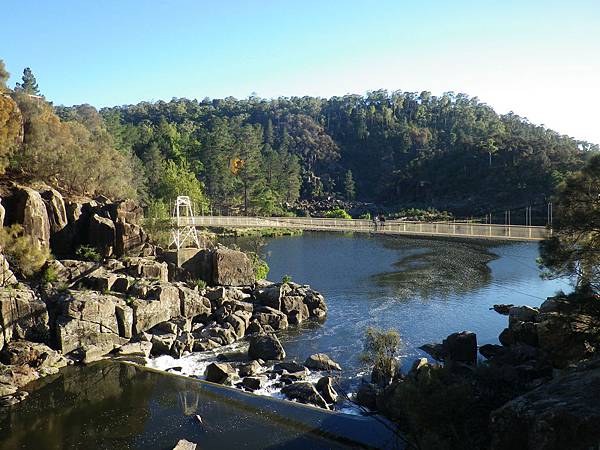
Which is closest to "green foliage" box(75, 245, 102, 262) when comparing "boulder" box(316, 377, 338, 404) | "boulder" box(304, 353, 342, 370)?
"boulder" box(304, 353, 342, 370)

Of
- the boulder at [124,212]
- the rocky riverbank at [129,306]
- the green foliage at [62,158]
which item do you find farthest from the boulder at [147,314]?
the green foliage at [62,158]

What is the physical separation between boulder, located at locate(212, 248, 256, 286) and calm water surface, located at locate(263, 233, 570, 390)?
4.58m

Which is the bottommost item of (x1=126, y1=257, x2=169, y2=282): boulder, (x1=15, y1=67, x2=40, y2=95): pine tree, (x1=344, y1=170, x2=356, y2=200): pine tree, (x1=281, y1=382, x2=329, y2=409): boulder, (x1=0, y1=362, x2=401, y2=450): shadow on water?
(x1=0, y1=362, x2=401, y2=450): shadow on water

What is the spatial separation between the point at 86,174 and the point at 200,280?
11238mm

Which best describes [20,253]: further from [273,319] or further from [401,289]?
[401,289]

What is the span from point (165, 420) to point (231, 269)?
544 inches

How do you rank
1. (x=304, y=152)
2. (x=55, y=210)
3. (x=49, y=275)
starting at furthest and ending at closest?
(x=304, y=152) < (x=55, y=210) < (x=49, y=275)

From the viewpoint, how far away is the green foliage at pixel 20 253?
21.2m

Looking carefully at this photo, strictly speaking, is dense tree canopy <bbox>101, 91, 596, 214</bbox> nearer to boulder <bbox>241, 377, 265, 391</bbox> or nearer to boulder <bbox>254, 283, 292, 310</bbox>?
boulder <bbox>254, 283, 292, 310</bbox>

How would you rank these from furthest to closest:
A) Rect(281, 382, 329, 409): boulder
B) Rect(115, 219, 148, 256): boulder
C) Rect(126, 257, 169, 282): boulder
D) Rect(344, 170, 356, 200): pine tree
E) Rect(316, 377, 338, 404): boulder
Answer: Rect(344, 170, 356, 200): pine tree
Rect(115, 219, 148, 256): boulder
Rect(126, 257, 169, 282): boulder
Rect(316, 377, 338, 404): boulder
Rect(281, 382, 329, 409): boulder

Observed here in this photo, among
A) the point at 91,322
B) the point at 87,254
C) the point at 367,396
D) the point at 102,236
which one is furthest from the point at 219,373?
the point at 102,236

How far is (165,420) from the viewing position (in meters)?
13.9

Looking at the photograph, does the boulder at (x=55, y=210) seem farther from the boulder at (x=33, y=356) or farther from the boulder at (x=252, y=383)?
the boulder at (x=252, y=383)

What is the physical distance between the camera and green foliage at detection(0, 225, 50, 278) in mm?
21203
